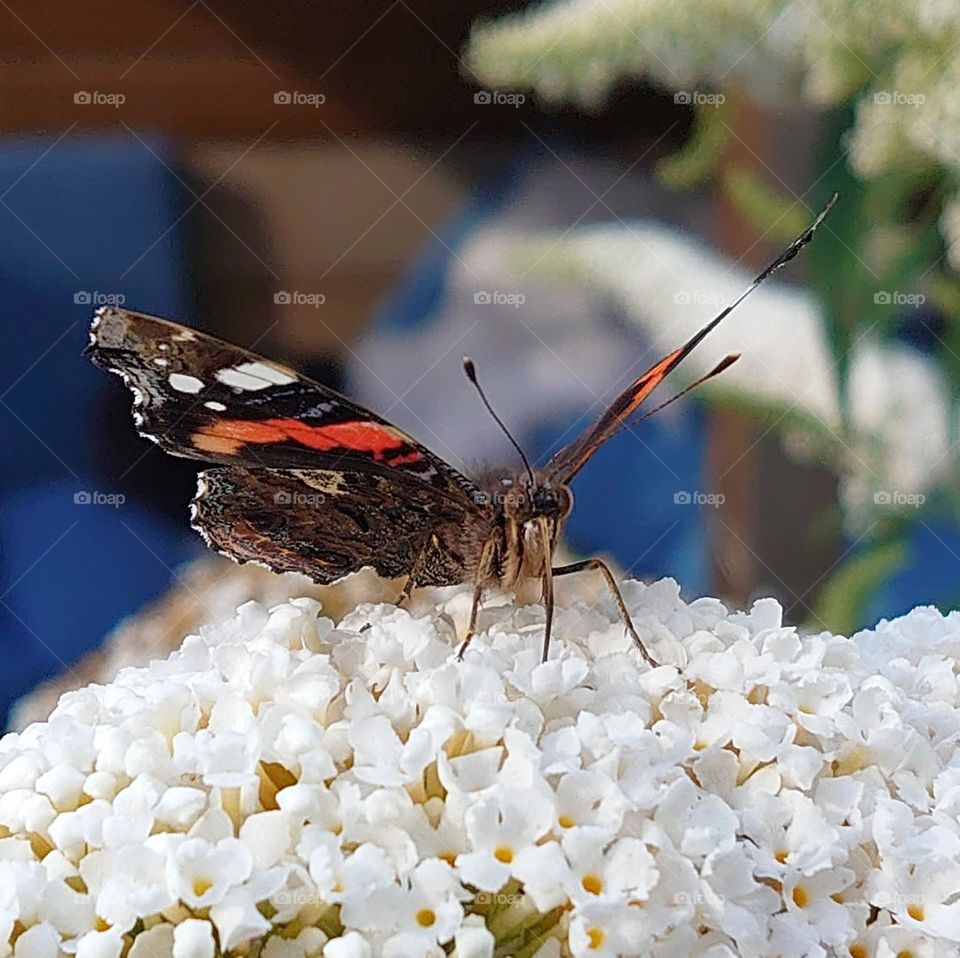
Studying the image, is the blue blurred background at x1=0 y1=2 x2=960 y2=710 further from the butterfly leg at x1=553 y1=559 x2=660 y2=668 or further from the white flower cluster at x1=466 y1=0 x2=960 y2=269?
the butterfly leg at x1=553 y1=559 x2=660 y2=668

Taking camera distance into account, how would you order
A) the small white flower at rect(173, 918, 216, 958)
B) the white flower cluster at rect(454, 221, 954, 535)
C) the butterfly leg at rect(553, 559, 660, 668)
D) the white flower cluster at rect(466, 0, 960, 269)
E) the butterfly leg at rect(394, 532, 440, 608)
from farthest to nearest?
the white flower cluster at rect(454, 221, 954, 535), the white flower cluster at rect(466, 0, 960, 269), the butterfly leg at rect(394, 532, 440, 608), the butterfly leg at rect(553, 559, 660, 668), the small white flower at rect(173, 918, 216, 958)

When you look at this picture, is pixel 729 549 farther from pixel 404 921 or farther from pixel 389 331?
pixel 404 921

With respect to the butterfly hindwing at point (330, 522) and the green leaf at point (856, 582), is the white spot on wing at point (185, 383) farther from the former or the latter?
the green leaf at point (856, 582)

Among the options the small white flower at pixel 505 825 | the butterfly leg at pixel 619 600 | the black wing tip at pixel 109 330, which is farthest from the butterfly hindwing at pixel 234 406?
the small white flower at pixel 505 825

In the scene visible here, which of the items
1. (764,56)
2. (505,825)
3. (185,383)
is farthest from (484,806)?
(764,56)

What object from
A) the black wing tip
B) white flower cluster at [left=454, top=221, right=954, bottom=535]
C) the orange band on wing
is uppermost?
the black wing tip

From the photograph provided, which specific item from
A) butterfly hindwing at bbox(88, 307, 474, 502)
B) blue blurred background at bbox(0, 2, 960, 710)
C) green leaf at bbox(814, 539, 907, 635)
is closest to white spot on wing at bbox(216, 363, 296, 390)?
butterfly hindwing at bbox(88, 307, 474, 502)
